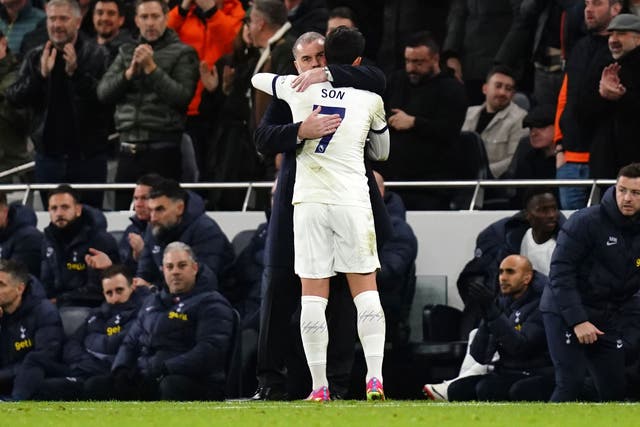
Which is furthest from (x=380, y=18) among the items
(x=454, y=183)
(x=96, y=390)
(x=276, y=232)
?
(x=276, y=232)

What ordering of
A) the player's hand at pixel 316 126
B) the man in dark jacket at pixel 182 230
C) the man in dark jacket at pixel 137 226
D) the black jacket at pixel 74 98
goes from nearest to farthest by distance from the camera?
1. the player's hand at pixel 316 126
2. the man in dark jacket at pixel 182 230
3. the man in dark jacket at pixel 137 226
4. the black jacket at pixel 74 98

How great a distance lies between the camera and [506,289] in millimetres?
13844

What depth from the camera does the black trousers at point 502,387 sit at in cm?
1333

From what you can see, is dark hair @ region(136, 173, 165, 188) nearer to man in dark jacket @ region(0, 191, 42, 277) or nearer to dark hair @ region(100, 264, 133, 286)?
dark hair @ region(100, 264, 133, 286)

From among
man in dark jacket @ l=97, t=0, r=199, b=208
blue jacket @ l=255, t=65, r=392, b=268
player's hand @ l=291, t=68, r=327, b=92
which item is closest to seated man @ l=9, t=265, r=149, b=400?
man in dark jacket @ l=97, t=0, r=199, b=208

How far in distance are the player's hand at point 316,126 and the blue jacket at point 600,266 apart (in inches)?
105

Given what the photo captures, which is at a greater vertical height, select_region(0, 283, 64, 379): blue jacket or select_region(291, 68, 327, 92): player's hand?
select_region(291, 68, 327, 92): player's hand

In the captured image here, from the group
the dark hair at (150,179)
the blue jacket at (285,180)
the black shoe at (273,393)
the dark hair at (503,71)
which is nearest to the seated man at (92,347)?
the dark hair at (150,179)

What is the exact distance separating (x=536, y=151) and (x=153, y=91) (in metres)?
3.50

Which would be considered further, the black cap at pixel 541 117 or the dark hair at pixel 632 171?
the black cap at pixel 541 117

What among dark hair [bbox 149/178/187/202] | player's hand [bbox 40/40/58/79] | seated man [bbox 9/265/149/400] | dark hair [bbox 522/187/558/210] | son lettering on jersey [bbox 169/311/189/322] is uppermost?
player's hand [bbox 40/40/58/79]

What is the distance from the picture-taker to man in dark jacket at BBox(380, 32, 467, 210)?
15.5 metres

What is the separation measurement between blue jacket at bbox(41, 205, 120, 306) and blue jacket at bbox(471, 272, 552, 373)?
384 centimetres

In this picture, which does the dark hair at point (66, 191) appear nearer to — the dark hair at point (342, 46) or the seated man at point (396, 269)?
the seated man at point (396, 269)
